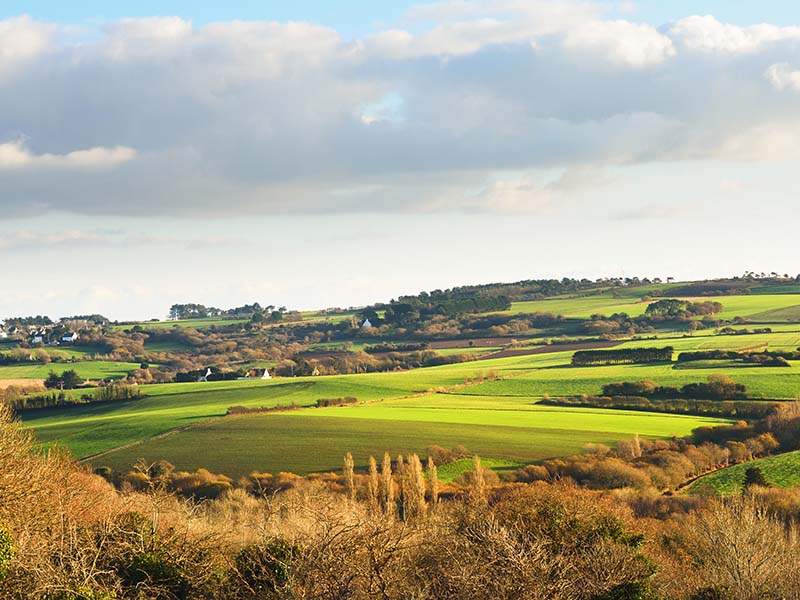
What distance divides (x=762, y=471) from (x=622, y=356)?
234 ft

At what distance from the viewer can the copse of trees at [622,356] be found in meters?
140

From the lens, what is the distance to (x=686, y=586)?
39.0 metres

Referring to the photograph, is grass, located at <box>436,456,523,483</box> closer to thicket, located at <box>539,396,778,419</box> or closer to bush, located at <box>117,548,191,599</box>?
thicket, located at <box>539,396,778,419</box>

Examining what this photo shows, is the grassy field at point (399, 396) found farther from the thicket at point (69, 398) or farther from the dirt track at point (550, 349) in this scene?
the dirt track at point (550, 349)

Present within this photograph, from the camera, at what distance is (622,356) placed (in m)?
142

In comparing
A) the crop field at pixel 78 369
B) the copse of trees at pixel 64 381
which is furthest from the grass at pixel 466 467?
the crop field at pixel 78 369

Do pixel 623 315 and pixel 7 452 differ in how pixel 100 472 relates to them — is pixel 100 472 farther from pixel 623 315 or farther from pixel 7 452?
pixel 623 315

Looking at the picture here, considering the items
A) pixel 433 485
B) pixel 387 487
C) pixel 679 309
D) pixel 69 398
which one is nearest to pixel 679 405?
pixel 433 485

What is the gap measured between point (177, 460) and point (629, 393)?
183 feet

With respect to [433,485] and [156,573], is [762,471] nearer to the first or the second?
[433,485]

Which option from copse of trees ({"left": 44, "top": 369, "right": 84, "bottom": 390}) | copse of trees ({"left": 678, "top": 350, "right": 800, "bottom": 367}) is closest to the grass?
copse of trees ({"left": 678, "top": 350, "right": 800, "bottom": 367})

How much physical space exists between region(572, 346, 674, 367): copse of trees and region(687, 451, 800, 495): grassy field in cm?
6193

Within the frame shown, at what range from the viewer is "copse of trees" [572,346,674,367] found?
13962 centimetres

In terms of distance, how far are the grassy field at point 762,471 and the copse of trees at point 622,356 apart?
61.9m
